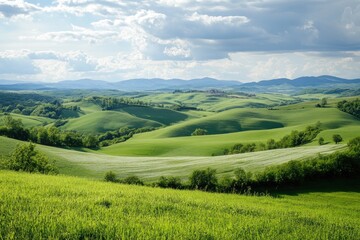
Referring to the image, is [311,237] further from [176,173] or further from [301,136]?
[301,136]

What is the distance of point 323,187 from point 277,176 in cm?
740

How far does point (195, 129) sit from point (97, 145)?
61.2 metres

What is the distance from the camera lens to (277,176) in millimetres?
52812

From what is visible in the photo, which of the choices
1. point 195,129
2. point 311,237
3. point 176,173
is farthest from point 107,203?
point 195,129

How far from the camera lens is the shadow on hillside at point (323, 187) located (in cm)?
5159

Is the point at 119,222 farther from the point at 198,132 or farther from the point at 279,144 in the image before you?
the point at 198,132

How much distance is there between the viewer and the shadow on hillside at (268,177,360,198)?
169 ft

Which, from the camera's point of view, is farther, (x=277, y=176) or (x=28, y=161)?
(x=28, y=161)

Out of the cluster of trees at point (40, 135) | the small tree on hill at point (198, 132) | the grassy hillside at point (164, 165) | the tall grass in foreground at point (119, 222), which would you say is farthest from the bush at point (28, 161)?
the small tree on hill at point (198, 132)

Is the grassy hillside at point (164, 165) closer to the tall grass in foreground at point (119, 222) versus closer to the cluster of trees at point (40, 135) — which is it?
the cluster of trees at point (40, 135)

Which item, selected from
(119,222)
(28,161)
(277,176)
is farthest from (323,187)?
(119,222)

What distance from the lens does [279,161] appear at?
6638 centimetres

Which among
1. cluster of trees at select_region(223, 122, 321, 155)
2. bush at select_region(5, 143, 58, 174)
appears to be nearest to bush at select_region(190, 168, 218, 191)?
bush at select_region(5, 143, 58, 174)

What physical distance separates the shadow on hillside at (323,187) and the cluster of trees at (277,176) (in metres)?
0.72
